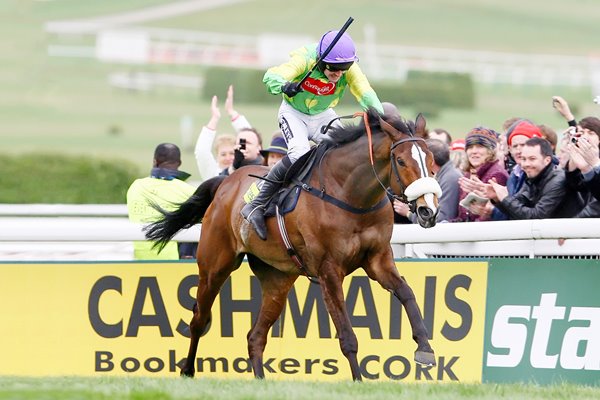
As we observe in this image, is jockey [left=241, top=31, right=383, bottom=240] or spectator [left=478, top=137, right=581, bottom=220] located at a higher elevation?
jockey [left=241, top=31, right=383, bottom=240]

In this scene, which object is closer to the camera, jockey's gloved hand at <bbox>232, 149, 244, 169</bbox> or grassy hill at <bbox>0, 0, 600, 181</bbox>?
jockey's gloved hand at <bbox>232, 149, 244, 169</bbox>

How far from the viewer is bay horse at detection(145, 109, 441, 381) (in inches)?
269

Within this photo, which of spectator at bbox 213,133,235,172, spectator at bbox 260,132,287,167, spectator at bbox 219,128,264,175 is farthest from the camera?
spectator at bbox 213,133,235,172

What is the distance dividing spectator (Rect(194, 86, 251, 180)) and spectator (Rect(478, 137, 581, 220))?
2649 mm

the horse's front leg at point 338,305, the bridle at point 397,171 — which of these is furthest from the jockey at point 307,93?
the horse's front leg at point 338,305

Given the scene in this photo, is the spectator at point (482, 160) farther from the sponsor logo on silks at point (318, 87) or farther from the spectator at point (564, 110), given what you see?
the sponsor logo on silks at point (318, 87)

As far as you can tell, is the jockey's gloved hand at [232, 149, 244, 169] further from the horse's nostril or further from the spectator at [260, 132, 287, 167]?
the horse's nostril

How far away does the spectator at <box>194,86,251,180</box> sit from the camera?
987 centimetres

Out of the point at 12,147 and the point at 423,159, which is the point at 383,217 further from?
the point at 12,147

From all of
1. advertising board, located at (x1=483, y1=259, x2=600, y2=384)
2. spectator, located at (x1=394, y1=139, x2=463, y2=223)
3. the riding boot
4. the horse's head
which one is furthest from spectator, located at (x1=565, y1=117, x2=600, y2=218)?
the riding boot

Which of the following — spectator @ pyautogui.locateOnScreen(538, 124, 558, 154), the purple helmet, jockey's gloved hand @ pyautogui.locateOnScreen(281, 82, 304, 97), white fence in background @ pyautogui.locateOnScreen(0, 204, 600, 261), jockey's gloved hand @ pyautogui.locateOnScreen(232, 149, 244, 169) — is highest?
the purple helmet

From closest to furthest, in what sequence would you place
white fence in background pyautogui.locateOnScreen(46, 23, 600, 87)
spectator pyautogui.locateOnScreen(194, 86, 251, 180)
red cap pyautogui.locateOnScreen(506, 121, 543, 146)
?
1. red cap pyautogui.locateOnScreen(506, 121, 543, 146)
2. spectator pyautogui.locateOnScreen(194, 86, 251, 180)
3. white fence in background pyautogui.locateOnScreen(46, 23, 600, 87)

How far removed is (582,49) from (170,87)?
20729 mm

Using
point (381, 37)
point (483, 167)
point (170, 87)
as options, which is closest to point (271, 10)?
point (381, 37)
